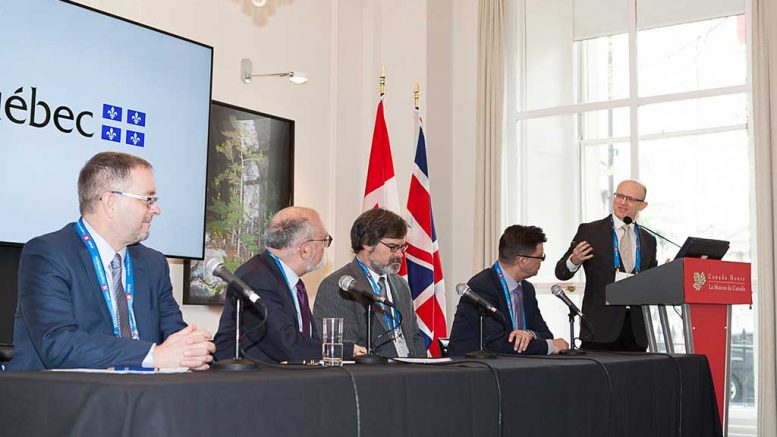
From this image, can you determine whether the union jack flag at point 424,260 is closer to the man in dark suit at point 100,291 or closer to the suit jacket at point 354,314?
the suit jacket at point 354,314

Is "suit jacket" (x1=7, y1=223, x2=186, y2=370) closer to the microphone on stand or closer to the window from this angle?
the microphone on stand

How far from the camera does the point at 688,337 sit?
4609mm

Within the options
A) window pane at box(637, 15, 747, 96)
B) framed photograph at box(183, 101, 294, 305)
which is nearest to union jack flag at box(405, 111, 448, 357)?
framed photograph at box(183, 101, 294, 305)

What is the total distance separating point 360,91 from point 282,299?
469cm

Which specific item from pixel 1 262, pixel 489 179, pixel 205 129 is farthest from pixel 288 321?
→ pixel 489 179

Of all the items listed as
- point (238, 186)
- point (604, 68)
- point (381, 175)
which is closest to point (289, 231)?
point (238, 186)

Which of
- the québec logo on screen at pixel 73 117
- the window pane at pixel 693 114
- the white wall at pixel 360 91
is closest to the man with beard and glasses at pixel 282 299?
the québec logo on screen at pixel 73 117

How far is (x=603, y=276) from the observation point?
5.32 metres

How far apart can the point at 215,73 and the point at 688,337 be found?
3.63 meters

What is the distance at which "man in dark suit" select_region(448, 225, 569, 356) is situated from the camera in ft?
13.1

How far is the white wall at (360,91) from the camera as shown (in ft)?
22.9

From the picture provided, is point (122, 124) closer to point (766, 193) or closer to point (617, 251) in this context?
point (617, 251)

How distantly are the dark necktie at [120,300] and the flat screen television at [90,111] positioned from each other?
221cm

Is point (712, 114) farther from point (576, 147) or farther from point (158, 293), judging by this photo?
point (158, 293)
